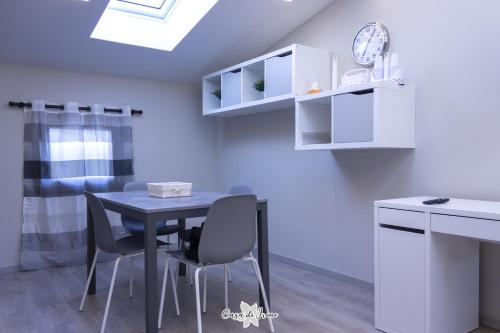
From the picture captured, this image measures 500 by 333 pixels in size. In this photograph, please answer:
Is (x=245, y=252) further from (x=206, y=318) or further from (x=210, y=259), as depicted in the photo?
(x=206, y=318)

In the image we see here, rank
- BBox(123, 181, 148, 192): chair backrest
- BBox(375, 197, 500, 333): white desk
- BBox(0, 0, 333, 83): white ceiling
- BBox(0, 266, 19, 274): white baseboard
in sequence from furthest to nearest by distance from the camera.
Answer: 1. BBox(0, 266, 19, 274): white baseboard
2. BBox(123, 181, 148, 192): chair backrest
3. BBox(0, 0, 333, 83): white ceiling
4. BBox(375, 197, 500, 333): white desk

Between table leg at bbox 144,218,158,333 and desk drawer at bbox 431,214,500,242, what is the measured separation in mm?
1506

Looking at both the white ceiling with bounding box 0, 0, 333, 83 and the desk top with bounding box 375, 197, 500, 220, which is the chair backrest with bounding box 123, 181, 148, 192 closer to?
the white ceiling with bounding box 0, 0, 333, 83

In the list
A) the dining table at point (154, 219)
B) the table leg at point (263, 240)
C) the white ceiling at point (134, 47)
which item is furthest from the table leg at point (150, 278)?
the white ceiling at point (134, 47)

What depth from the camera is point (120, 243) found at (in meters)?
2.65

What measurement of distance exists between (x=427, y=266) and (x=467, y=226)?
0.32m

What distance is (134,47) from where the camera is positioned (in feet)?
12.3

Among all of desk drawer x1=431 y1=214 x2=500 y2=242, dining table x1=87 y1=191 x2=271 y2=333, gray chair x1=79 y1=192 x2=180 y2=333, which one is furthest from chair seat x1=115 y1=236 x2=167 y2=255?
desk drawer x1=431 y1=214 x2=500 y2=242

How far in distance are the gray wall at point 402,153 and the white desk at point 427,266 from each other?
0.74 ft

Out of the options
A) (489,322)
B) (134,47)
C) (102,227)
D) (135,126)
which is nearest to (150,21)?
(134,47)

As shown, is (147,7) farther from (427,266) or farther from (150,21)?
(427,266)

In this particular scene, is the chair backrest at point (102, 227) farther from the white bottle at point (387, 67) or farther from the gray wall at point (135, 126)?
the white bottle at point (387, 67)

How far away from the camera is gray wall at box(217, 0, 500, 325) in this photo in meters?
2.40

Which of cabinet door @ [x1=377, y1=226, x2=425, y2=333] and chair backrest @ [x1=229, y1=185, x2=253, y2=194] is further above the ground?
chair backrest @ [x1=229, y1=185, x2=253, y2=194]
